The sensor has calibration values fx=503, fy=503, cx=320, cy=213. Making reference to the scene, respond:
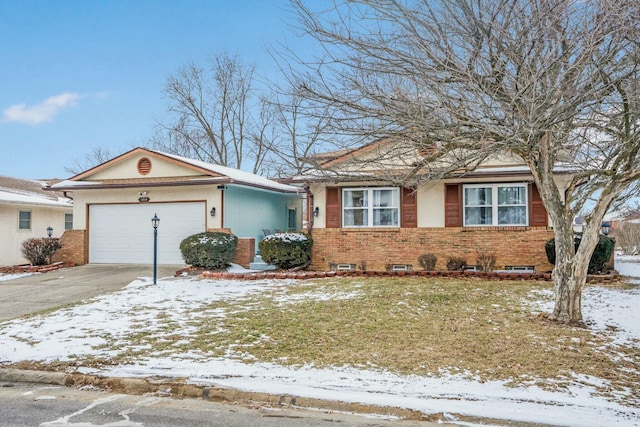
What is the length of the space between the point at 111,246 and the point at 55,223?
577 cm

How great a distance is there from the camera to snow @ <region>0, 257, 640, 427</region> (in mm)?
4602

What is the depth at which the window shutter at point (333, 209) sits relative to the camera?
52.9 feet

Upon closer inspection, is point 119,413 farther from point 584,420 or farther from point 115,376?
point 584,420

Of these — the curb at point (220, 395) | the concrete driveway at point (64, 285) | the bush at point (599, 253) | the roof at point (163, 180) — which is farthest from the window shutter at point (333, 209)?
the curb at point (220, 395)

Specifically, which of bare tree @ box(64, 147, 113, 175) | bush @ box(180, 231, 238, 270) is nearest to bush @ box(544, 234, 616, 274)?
bush @ box(180, 231, 238, 270)

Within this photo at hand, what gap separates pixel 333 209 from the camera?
16172 millimetres

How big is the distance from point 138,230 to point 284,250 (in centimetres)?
563

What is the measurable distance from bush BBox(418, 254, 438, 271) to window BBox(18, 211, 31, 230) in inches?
599

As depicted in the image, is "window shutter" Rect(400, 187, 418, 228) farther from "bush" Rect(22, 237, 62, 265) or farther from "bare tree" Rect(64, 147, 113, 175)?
"bare tree" Rect(64, 147, 113, 175)

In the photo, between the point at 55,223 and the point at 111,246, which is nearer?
the point at 111,246

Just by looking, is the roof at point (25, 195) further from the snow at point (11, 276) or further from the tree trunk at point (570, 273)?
the tree trunk at point (570, 273)

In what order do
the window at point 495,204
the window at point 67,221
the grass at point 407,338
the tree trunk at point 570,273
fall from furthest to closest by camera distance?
1. the window at point 67,221
2. the window at point 495,204
3. the tree trunk at point 570,273
4. the grass at point 407,338

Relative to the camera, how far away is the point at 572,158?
28.3 ft

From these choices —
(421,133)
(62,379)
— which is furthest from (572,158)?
(62,379)
